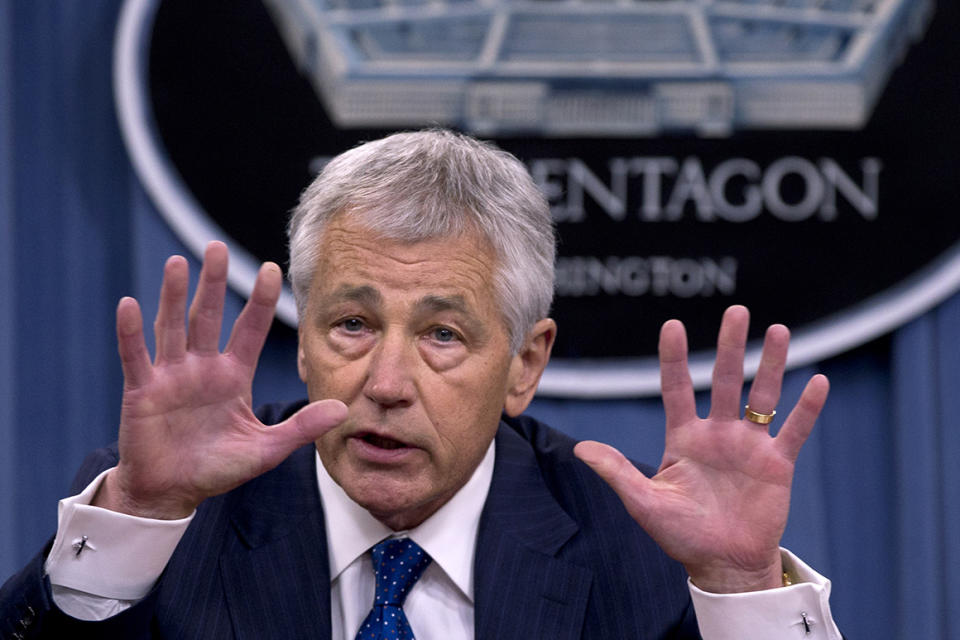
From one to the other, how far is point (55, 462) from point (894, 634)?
1.77 meters

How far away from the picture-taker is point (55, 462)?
226 cm

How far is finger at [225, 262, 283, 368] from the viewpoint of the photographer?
1.24 meters

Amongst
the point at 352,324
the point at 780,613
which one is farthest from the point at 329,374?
the point at 780,613

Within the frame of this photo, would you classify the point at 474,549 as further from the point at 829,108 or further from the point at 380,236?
the point at 829,108

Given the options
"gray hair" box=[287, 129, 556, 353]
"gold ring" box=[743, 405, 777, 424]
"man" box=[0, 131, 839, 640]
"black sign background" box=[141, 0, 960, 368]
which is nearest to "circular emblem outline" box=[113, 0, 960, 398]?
"black sign background" box=[141, 0, 960, 368]

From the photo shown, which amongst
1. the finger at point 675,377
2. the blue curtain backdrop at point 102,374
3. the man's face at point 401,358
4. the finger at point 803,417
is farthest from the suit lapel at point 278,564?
the blue curtain backdrop at point 102,374

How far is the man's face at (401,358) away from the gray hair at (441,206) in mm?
23

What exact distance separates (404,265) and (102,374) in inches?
43.9

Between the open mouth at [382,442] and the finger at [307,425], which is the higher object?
the finger at [307,425]

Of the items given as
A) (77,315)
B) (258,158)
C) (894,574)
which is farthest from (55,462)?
(894,574)

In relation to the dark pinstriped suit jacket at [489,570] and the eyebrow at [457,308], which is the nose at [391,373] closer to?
the eyebrow at [457,308]

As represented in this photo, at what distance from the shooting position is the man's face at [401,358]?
4.52 ft

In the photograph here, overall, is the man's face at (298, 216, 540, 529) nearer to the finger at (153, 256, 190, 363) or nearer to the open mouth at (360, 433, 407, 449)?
the open mouth at (360, 433, 407, 449)

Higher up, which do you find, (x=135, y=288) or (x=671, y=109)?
(x=671, y=109)
